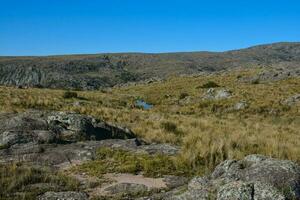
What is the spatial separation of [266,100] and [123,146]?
30.2 m

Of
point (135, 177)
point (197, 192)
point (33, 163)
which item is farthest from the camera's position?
point (33, 163)

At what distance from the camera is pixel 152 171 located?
45.6 feet

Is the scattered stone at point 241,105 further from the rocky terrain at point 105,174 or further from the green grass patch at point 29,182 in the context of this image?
the green grass patch at point 29,182

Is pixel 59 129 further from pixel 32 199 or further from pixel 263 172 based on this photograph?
pixel 263 172

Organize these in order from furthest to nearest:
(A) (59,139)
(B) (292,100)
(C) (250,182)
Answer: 1. (B) (292,100)
2. (A) (59,139)
3. (C) (250,182)

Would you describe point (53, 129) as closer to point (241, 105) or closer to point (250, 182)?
point (250, 182)

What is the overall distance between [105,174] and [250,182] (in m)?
5.40

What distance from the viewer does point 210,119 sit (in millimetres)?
32844

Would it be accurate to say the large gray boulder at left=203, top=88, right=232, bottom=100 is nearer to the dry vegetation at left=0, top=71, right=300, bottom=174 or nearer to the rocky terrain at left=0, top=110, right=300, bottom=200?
the dry vegetation at left=0, top=71, right=300, bottom=174

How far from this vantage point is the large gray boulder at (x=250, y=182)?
9.26m

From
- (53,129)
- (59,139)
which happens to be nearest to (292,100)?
(53,129)

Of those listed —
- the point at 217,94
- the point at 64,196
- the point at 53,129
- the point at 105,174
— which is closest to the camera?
the point at 64,196

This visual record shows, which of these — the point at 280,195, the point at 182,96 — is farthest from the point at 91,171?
the point at 182,96

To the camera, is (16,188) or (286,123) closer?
(16,188)
